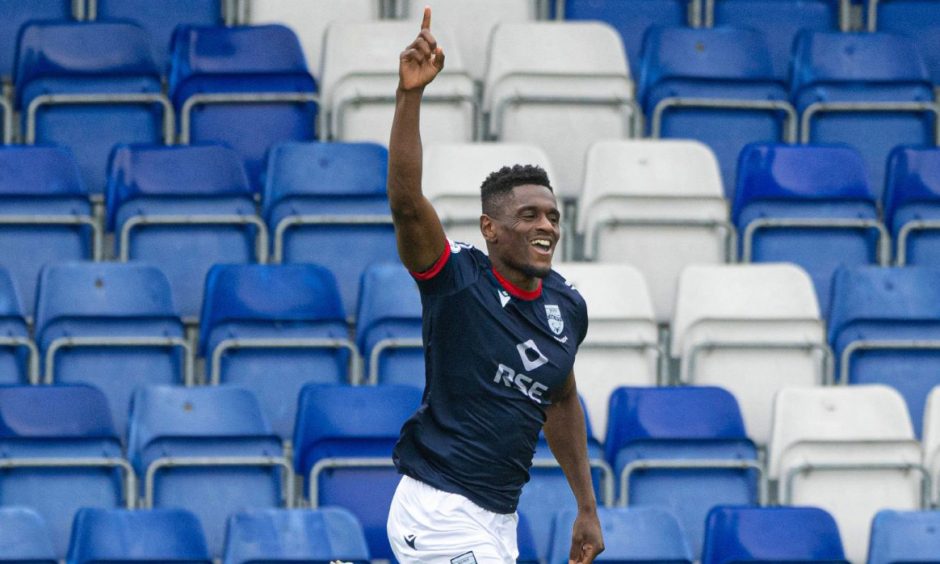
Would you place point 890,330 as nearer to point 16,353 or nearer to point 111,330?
point 111,330

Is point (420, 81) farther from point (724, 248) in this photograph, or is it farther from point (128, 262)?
point (724, 248)

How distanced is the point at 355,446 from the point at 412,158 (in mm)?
2389

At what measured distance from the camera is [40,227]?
303 inches

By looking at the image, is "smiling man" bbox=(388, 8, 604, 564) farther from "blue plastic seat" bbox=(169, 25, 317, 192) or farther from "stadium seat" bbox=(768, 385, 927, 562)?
"blue plastic seat" bbox=(169, 25, 317, 192)

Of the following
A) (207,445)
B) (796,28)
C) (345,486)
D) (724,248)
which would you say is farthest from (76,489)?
(796,28)

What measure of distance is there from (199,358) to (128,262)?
0.42 meters

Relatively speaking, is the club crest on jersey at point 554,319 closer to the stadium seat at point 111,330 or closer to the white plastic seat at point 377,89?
the stadium seat at point 111,330

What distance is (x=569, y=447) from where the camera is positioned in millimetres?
5164

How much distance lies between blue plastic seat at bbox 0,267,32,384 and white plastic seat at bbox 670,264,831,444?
231 cm

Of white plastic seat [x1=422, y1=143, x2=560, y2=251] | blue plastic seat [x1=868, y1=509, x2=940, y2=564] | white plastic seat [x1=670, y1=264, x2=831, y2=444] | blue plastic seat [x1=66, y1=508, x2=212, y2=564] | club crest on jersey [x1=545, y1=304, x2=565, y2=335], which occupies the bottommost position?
blue plastic seat [x1=868, y1=509, x2=940, y2=564]

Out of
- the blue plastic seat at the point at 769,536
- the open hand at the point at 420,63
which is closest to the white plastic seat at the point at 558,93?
the blue plastic seat at the point at 769,536

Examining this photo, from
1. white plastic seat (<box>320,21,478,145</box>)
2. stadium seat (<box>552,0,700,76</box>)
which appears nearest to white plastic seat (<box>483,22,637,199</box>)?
white plastic seat (<box>320,21,478,145</box>)

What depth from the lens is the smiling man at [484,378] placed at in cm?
480

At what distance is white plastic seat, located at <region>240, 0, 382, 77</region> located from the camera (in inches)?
352
